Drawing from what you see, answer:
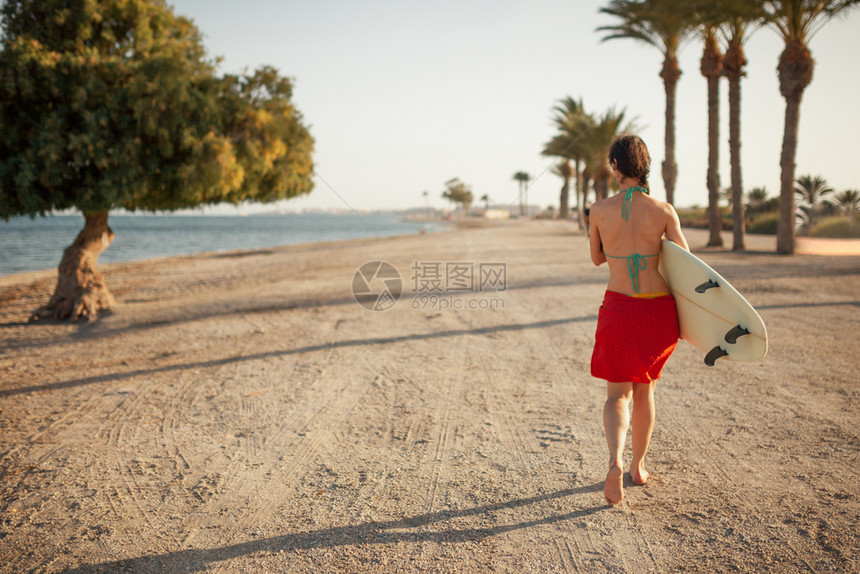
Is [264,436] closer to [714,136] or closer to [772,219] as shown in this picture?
[714,136]

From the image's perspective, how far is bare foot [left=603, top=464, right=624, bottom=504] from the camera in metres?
2.70

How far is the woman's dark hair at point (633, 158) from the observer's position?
279 centimetres

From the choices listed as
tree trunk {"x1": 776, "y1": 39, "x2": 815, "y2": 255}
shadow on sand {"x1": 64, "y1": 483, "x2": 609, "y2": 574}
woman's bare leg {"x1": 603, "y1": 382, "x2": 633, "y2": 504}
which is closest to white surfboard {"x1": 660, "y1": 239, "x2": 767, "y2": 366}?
woman's bare leg {"x1": 603, "y1": 382, "x2": 633, "y2": 504}

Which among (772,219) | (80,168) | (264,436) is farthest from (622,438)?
(772,219)

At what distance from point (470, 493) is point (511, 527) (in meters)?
0.38

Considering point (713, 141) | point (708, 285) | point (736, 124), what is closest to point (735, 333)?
point (708, 285)

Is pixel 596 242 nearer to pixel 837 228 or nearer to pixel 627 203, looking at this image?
pixel 627 203

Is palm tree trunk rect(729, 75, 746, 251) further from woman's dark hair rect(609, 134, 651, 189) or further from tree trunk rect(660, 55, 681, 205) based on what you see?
woman's dark hair rect(609, 134, 651, 189)

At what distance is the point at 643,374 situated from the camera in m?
2.71

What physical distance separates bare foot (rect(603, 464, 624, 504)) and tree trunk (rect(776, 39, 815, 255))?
16670 mm

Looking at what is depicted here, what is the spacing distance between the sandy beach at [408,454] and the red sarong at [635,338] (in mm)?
750

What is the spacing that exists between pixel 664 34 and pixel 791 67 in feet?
25.6

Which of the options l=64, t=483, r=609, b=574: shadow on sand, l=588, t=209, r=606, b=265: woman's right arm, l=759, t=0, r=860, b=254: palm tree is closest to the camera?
l=64, t=483, r=609, b=574: shadow on sand

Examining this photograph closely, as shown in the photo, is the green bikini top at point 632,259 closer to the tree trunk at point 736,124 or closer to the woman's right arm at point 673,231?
the woman's right arm at point 673,231
